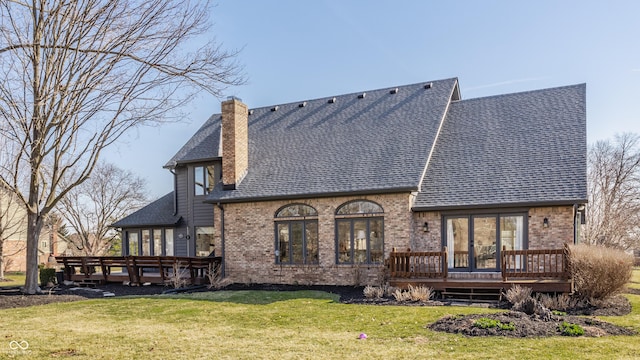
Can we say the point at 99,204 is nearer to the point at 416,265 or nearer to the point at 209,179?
the point at 209,179

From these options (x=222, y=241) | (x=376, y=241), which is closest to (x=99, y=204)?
(x=222, y=241)

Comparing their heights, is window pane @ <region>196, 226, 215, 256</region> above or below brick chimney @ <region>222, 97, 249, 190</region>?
below

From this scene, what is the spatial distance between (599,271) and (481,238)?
3729 mm

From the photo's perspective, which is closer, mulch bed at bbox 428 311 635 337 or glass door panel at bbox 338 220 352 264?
mulch bed at bbox 428 311 635 337

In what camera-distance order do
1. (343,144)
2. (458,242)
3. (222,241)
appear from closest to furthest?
1. (458,242)
2. (222,241)
3. (343,144)

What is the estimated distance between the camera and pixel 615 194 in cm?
2855

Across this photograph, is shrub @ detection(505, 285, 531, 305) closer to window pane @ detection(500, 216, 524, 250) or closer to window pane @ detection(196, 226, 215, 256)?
window pane @ detection(500, 216, 524, 250)

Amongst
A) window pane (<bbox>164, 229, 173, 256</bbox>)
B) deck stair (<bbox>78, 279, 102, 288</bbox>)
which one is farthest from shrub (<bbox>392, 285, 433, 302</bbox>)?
deck stair (<bbox>78, 279, 102, 288</bbox>)

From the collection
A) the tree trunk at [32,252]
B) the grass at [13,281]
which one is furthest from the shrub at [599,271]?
the grass at [13,281]

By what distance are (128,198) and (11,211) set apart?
705cm

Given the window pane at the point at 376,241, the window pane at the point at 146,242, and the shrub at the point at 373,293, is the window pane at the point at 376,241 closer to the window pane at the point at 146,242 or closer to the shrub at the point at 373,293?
the shrub at the point at 373,293

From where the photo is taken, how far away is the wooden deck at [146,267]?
17.1 meters

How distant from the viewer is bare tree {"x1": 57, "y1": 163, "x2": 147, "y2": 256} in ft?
107

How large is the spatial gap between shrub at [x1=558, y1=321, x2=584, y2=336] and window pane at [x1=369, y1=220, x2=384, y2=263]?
738 cm
